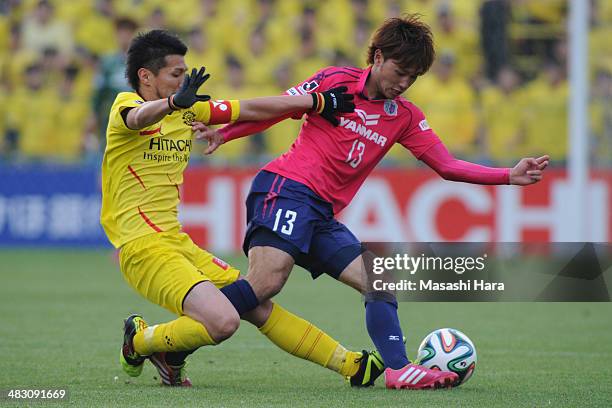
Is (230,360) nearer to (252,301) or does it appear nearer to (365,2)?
(252,301)

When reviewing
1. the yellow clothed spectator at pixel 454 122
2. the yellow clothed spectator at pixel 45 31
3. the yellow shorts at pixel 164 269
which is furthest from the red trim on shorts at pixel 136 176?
the yellow clothed spectator at pixel 45 31

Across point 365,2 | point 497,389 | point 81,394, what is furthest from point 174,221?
point 365,2

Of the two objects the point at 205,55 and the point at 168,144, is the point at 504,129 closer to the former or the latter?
the point at 205,55

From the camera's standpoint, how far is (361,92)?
630cm

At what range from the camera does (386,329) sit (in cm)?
616

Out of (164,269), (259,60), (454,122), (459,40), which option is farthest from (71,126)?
(164,269)

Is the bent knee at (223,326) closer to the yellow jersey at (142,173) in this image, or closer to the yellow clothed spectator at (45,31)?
the yellow jersey at (142,173)

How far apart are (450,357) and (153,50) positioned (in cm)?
228

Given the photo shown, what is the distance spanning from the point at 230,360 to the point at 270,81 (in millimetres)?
10143

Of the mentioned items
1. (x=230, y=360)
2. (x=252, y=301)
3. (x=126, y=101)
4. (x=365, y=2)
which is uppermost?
(x=365, y=2)

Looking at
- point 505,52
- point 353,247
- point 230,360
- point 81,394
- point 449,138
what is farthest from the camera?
point 505,52

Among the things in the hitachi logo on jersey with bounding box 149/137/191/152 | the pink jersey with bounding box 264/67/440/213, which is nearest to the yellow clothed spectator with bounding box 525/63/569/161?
the pink jersey with bounding box 264/67/440/213

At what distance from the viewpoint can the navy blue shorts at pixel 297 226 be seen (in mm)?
6113

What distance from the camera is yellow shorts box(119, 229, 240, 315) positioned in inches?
238
